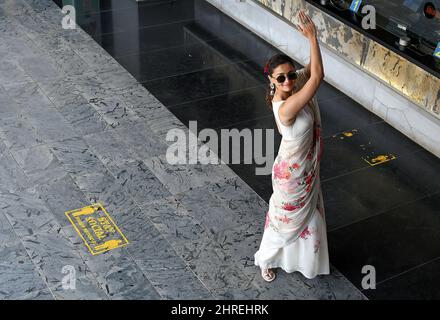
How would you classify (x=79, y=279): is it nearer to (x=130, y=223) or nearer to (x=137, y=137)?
(x=130, y=223)

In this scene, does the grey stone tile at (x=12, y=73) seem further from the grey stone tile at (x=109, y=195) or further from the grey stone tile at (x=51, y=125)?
the grey stone tile at (x=109, y=195)

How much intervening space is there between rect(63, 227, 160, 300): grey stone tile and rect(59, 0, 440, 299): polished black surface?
4.73 feet

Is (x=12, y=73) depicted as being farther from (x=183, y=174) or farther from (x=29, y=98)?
(x=183, y=174)

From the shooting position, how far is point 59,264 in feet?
18.2

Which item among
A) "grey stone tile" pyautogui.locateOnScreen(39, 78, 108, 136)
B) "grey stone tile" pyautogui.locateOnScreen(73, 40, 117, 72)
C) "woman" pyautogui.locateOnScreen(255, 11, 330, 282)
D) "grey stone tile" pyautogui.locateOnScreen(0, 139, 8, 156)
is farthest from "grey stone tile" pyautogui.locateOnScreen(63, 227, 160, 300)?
"grey stone tile" pyautogui.locateOnScreen(73, 40, 117, 72)

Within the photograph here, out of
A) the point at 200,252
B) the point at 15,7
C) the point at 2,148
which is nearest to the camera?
the point at 200,252

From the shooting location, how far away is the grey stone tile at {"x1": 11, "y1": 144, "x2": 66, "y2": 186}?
6.57 m

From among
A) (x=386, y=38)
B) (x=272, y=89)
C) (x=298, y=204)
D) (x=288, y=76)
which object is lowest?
(x=298, y=204)

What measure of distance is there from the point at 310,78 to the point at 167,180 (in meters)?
2.36

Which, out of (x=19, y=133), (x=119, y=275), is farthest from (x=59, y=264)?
(x=19, y=133)

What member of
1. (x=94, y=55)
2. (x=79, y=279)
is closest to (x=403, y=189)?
(x=79, y=279)

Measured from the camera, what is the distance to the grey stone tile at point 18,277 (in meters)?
5.26

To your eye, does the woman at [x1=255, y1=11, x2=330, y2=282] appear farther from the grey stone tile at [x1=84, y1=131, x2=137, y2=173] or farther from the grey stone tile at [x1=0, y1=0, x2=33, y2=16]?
the grey stone tile at [x1=0, y1=0, x2=33, y2=16]

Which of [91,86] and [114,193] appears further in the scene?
[91,86]
